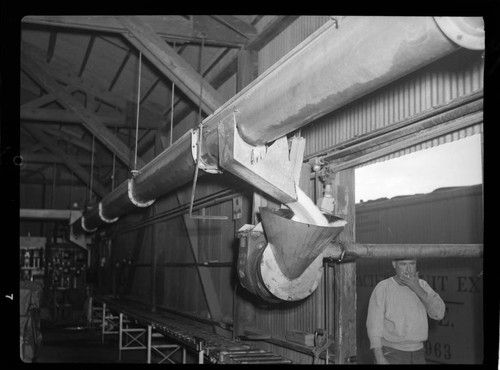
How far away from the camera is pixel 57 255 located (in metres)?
14.0

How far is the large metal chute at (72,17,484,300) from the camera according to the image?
210 cm

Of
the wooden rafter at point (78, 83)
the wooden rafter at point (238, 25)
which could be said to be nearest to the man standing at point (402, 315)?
the wooden rafter at point (238, 25)

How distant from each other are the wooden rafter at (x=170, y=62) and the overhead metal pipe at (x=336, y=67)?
2079 mm

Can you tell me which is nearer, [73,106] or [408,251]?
[408,251]

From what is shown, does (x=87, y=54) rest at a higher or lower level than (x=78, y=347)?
higher

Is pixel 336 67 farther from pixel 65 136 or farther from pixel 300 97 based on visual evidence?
pixel 65 136

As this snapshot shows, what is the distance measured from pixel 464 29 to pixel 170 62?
4.21m

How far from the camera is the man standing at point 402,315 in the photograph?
463 cm

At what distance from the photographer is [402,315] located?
4.64 m

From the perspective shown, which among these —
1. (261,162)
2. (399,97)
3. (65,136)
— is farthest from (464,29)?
(65,136)

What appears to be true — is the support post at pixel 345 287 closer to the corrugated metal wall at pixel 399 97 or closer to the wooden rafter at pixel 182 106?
the corrugated metal wall at pixel 399 97

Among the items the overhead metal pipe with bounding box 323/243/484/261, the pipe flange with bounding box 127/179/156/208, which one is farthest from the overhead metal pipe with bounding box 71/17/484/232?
the pipe flange with bounding box 127/179/156/208

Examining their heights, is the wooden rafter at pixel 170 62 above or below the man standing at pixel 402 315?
above
